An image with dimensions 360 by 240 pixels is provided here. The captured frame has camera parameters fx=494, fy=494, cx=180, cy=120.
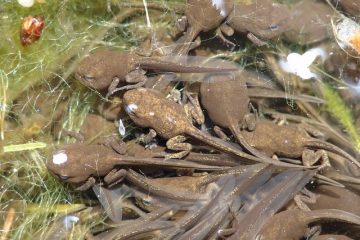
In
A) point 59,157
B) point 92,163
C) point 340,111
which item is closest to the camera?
point 59,157

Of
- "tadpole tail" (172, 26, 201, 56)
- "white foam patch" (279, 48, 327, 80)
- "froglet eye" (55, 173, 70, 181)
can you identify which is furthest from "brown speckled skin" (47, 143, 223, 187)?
"white foam patch" (279, 48, 327, 80)

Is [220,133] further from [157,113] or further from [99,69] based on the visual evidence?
[99,69]

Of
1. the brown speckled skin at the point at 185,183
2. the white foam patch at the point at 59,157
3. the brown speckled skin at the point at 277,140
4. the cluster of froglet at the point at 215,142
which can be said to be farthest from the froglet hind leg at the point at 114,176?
the brown speckled skin at the point at 277,140

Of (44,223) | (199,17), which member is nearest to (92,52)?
(199,17)

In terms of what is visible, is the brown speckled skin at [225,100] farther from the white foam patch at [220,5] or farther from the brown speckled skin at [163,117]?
the white foam patch at [220,5]

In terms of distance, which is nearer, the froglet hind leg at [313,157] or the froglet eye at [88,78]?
the froglet eye at [88,78]

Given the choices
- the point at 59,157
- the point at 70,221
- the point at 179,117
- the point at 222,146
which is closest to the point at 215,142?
the point at 222,146
